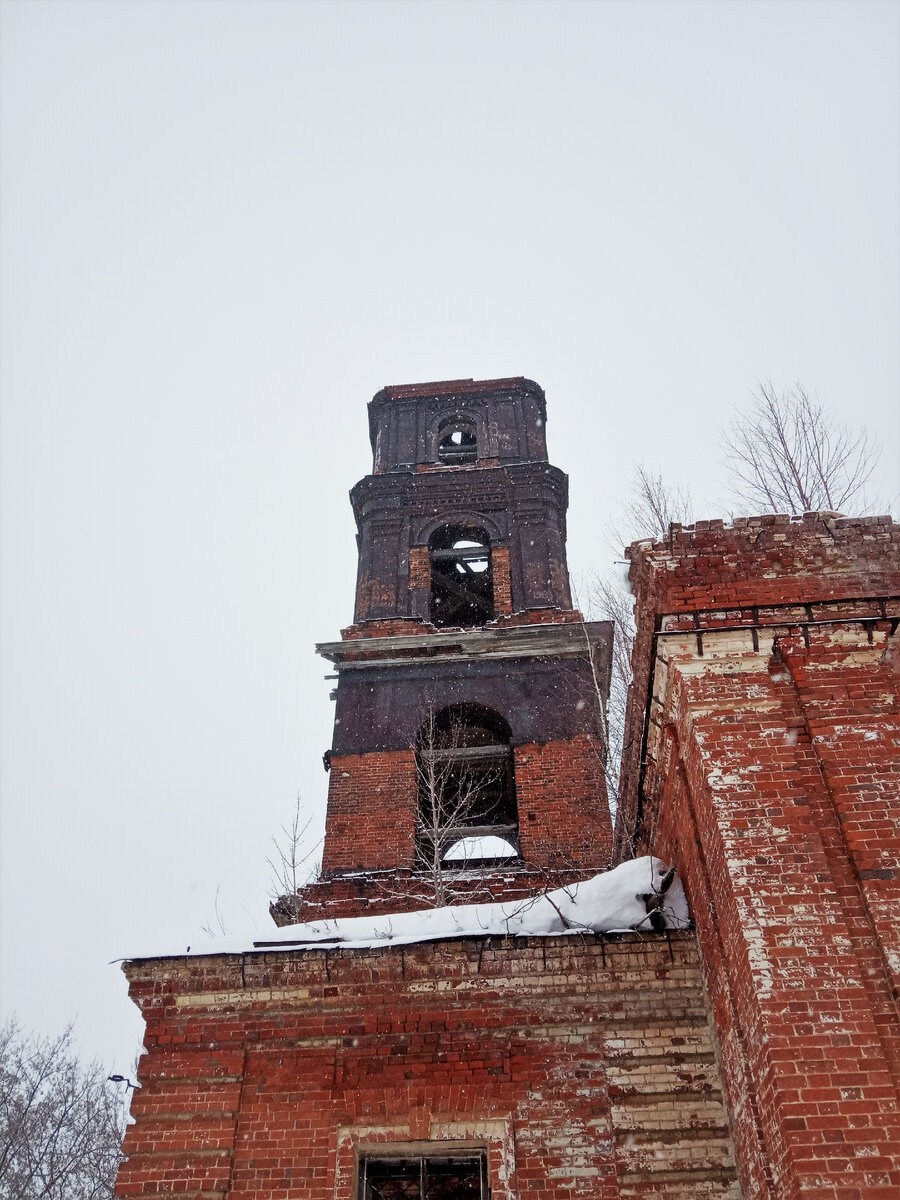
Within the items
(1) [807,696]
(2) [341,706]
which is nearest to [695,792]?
(1) [807,696]

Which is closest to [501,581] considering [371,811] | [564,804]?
[564,804]

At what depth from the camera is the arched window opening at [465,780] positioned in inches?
496

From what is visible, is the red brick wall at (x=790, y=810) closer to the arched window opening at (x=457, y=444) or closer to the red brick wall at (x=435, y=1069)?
the red brick wall at (x=435, y=1069)

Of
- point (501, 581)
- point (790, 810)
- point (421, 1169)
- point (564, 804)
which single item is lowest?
point (421, 1169)

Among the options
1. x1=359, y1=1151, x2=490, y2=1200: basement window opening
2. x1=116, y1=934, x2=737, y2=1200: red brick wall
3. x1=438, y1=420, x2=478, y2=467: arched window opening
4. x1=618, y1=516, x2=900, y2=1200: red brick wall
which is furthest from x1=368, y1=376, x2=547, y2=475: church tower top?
x1=359, y1=1151, x2=490, y2=1200: basement window opening

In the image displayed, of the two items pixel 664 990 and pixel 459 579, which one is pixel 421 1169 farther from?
pixel 459 579

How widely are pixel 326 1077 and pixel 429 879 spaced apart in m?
5.59

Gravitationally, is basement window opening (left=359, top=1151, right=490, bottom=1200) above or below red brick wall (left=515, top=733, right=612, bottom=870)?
below

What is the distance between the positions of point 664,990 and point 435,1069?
1.57 m

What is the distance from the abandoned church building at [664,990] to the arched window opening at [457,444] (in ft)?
38.1

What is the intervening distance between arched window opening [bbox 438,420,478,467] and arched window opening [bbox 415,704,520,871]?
20.1 ft

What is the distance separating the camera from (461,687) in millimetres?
14047

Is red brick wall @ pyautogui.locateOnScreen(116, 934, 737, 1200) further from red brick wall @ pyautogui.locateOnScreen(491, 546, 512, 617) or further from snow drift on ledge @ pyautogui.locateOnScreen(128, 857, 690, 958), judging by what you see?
red brick wall @ pyautogui.locateOnScreen(491, 546, 512, 617)

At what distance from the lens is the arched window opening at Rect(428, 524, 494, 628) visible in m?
16.7
